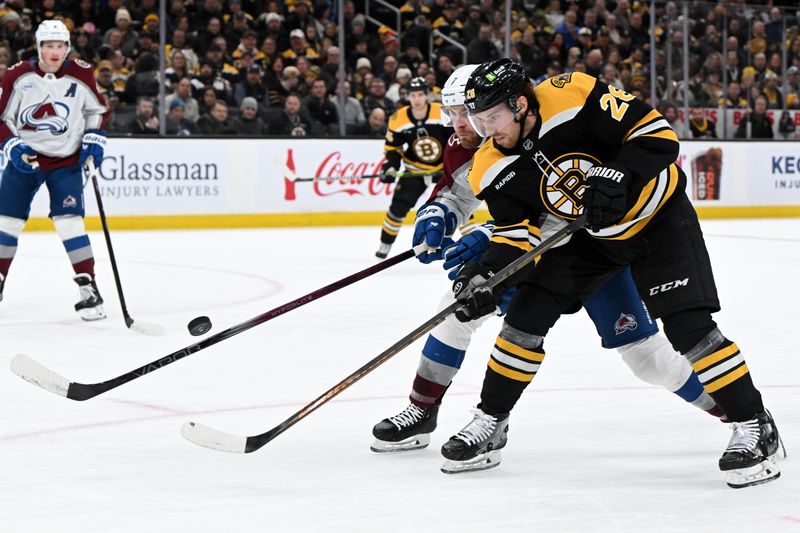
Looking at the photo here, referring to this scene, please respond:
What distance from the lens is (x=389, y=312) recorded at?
5414 millimetres

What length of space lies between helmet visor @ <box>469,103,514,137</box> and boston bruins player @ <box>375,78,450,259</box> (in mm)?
5177

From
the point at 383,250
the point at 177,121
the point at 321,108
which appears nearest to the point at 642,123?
the point at 383,250

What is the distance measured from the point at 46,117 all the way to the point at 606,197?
137 inches

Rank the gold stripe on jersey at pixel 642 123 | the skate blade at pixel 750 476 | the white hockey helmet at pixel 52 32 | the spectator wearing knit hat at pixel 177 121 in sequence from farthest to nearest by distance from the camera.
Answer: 1. the spectator wearing knit hat at pixel 177 121
2. the white hockey helmet at pixel 52 32
3. the gold stripe on jersey at pixel 642 123
4. the skate blade at pixel 750 476

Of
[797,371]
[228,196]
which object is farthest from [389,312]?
[228,196]

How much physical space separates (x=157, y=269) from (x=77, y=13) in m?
3.78

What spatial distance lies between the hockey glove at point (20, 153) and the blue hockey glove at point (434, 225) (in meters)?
2.76

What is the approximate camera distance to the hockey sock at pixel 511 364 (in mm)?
2631

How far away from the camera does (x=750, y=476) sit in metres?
2.48

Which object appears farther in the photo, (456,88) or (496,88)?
(456,88)

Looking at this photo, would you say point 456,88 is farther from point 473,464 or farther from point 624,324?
point 473,464

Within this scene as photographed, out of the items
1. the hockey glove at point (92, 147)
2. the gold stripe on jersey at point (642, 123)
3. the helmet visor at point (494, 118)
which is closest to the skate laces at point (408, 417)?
the helmet visor at point (494, 118)

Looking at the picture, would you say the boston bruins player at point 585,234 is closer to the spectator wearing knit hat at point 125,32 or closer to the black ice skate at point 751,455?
the black ice skate at point 751,455

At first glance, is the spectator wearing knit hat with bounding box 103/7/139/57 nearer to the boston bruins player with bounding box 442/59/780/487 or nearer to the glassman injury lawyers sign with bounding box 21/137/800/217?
the glassman injury lawyers sign with bounding box 21/137/800/217
